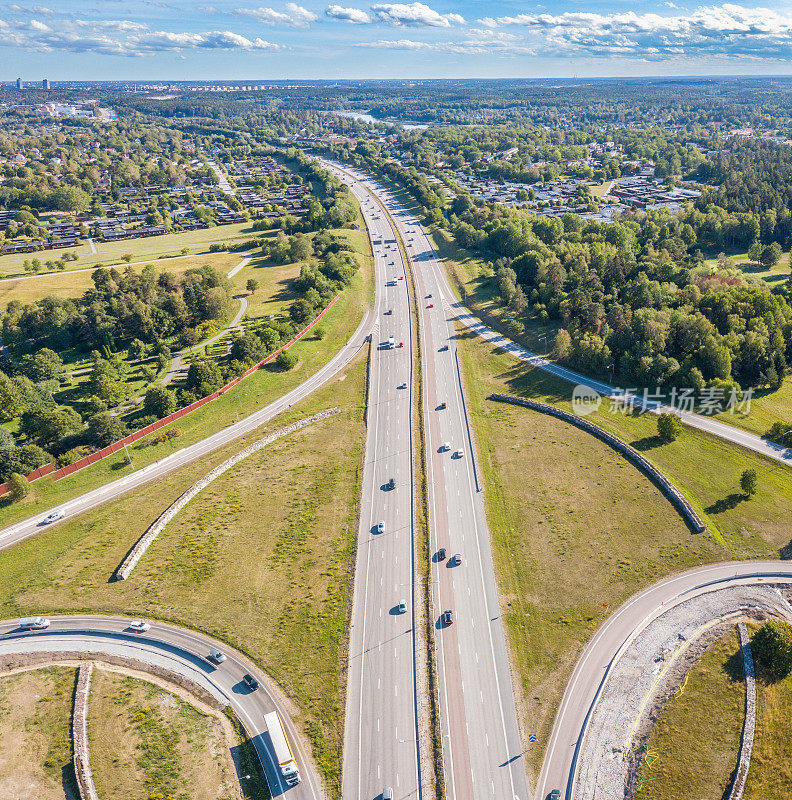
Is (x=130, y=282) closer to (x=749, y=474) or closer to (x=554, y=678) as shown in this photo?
(x=554, y=678)

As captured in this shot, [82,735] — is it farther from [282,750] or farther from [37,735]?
[282,750]

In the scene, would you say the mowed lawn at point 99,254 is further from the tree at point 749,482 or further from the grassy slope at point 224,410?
the tree at point 749,482

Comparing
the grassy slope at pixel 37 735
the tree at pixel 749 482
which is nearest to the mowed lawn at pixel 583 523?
the tree at pixel 749 482

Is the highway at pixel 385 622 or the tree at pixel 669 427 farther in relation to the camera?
the tree at pixel 669 427

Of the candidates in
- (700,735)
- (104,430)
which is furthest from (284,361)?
(700,735)

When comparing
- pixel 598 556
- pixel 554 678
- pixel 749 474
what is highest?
pixel 749 474

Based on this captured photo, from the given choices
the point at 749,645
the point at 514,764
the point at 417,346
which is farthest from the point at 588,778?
the point at 417,346
